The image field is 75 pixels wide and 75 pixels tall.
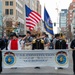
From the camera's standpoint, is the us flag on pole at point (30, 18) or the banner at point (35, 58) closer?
the banner at point (35, 58)

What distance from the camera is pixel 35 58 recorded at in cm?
1350

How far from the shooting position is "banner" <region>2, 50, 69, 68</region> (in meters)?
13.4

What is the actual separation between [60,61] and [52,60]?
338 millimetres

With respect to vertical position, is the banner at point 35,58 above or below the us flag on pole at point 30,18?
below

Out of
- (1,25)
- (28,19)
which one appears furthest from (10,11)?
(28,19)

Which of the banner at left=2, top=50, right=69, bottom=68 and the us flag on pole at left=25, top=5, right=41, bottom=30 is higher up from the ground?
the us flag on pole at left=25, top=5, right=41, bottom=30

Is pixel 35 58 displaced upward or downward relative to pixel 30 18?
downward

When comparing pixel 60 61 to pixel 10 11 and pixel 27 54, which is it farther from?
pixel 10 11

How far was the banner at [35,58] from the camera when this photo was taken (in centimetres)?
1345

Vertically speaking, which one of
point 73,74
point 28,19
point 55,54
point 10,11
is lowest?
point 73,74

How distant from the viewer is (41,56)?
13.5 meters

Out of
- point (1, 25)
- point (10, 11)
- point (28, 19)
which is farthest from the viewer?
point (10, 11)

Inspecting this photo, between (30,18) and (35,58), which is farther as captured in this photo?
(30,18)

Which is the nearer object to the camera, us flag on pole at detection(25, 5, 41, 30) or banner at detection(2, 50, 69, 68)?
banner at detection(2, 50, 69, 68)
